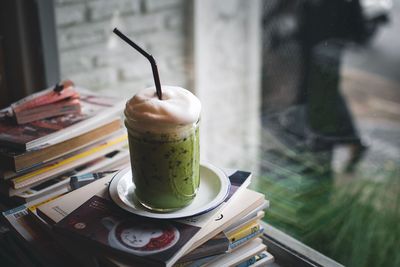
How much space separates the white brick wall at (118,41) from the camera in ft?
5.32

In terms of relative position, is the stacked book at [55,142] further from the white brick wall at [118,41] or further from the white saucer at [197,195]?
the white brick wall at [118,41]

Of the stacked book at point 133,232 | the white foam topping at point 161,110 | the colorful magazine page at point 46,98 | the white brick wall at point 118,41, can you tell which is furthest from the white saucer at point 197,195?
the white brick wall at point 118,41

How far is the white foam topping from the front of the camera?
2.39ft

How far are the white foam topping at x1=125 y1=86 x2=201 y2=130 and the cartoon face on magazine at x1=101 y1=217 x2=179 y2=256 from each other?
143 mm

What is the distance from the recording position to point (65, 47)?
5.29ft

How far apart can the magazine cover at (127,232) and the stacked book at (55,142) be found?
0.19 m

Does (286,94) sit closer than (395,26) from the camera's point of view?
No

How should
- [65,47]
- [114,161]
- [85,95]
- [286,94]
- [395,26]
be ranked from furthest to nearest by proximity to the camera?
[286,94]
[395,26]
[65,47]
[85,95]
[114,161]

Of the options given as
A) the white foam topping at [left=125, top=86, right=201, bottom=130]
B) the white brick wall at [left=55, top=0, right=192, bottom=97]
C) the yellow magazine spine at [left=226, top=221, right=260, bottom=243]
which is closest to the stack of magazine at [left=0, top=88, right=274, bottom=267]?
the yellow magazine spine at [left=226, top=221, right=260, bottom=243]

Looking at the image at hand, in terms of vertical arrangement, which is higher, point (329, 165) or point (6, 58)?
point (6, 58)

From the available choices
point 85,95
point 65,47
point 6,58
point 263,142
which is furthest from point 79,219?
point 263,142

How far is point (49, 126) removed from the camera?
1.01 metres

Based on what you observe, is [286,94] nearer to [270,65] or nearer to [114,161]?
[270,65]

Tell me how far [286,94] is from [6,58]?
1.01m
